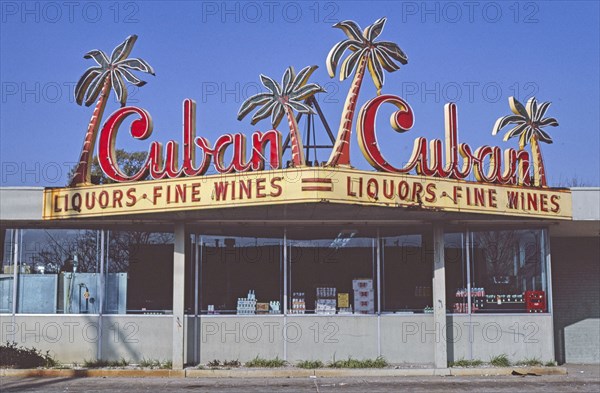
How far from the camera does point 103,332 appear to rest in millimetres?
19984

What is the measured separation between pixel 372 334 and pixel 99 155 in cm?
800

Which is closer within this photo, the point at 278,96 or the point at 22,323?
the point at 278,96

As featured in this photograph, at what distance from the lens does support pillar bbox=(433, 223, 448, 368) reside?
19594 mm

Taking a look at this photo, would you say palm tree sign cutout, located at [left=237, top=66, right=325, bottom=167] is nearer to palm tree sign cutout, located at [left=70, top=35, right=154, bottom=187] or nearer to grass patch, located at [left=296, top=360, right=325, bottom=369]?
palm tree sign cutout, located at [left=70, top=35, right=154, bottom=187]

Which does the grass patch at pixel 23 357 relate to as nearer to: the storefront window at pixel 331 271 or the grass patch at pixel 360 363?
the storefront window at pixel 331 271

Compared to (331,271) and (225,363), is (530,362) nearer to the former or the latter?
(331,271)

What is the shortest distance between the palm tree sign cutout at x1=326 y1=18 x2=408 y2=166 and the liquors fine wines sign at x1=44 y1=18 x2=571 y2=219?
0.02m

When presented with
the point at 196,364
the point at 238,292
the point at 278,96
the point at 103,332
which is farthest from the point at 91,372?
the point at 278,96

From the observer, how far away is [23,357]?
1923 centimetres

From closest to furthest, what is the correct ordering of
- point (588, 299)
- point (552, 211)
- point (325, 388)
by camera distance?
point (325, 388)
point (552, 211)
point (588, 299)

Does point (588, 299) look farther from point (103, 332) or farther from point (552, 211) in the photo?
point (103, 332)

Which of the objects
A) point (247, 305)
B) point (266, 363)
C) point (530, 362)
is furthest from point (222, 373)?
point (530, 362)

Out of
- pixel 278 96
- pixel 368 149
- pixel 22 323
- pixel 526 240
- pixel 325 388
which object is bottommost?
pixel 325 388

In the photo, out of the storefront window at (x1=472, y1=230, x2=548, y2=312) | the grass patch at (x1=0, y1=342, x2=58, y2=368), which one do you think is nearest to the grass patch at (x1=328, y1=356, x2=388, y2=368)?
the storefront window at (x1=472, y1=230, x2=548, y2=312)
